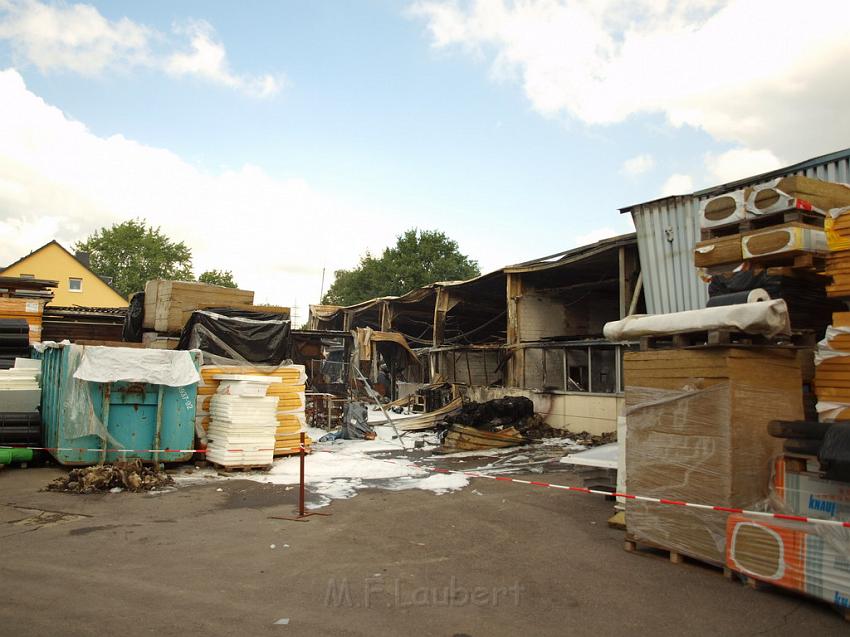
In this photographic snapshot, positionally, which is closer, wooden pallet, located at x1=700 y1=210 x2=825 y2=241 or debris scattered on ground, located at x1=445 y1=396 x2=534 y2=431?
wooden pallet, located at x1=700 y1=210 x2=825 y2=241

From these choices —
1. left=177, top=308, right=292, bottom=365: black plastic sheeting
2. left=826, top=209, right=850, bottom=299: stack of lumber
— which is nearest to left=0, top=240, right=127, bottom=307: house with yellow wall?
left=177, top=308, right=292, bottom=365: black plastic sheeting

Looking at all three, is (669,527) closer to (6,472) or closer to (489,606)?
(489,606)

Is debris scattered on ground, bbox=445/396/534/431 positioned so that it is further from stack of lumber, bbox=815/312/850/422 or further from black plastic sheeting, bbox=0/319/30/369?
stack of lumber, bbox=815/312/850/422

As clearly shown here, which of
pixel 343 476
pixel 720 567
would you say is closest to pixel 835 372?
pixel 720 567

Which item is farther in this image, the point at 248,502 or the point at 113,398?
the point at 113,398

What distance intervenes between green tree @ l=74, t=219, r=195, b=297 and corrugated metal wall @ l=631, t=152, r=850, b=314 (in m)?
59.7

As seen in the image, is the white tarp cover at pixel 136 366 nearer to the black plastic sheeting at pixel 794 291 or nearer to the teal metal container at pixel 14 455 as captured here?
the teal metal container at pixel 14 455

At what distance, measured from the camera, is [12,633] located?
3.98 metres

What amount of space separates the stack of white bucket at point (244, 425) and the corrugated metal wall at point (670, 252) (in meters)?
8.26

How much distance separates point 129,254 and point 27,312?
54.5 meters

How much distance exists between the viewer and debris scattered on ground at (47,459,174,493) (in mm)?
8820

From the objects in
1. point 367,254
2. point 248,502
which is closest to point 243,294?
point 248,502

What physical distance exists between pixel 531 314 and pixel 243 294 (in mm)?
8572

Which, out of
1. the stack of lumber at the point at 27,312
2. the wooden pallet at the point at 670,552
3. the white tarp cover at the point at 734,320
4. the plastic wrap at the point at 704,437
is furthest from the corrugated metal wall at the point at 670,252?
the stack of lumber at the point at 27,312
